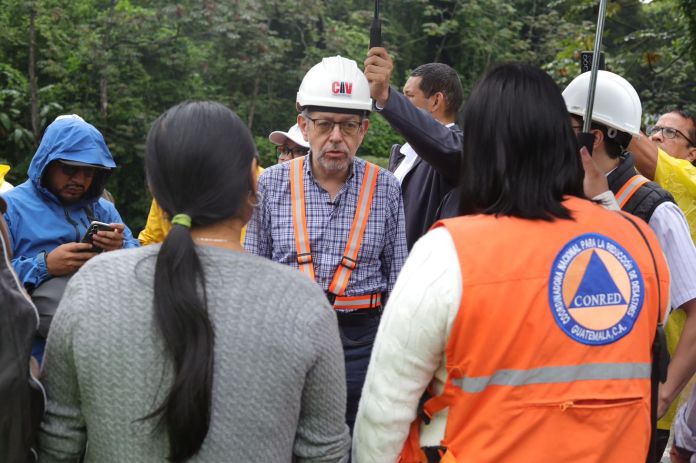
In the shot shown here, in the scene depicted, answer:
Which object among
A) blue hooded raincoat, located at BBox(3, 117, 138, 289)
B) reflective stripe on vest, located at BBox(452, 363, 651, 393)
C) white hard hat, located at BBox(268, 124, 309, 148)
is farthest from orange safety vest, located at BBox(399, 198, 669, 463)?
white hard hat, located at BBox(268, 124, 309, 148)

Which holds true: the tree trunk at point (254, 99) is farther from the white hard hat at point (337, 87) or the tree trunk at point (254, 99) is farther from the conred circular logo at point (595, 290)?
the conred circular logo at point (595, 290)

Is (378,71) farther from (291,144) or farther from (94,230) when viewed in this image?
(291,144)

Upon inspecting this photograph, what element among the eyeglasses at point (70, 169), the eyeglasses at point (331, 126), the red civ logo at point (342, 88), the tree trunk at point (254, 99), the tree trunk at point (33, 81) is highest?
the red civ logo at point (342, 88)

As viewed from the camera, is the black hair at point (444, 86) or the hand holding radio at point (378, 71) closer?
the hand holding radio at point (378, 71)

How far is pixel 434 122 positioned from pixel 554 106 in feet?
4.24

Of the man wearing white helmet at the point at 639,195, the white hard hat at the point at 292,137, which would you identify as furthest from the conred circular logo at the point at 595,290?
the white hard hat at the point at 292,137

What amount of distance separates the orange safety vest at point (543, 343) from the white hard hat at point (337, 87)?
1467mm

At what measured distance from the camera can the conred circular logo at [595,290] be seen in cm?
193

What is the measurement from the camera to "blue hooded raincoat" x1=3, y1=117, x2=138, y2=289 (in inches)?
133

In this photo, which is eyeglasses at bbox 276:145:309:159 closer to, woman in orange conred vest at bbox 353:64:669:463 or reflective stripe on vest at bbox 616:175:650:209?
reflective stripe on vest at bbox 616:175:650:209

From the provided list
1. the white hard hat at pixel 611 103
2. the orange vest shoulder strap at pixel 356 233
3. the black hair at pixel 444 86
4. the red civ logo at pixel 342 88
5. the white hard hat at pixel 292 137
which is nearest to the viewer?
the white hard hat at pixel 611 103

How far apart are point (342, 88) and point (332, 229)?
61cm

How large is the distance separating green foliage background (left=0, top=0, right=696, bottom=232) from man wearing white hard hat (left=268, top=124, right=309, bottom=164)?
17.1 ft

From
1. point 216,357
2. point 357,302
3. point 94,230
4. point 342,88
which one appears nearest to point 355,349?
point 357,302
